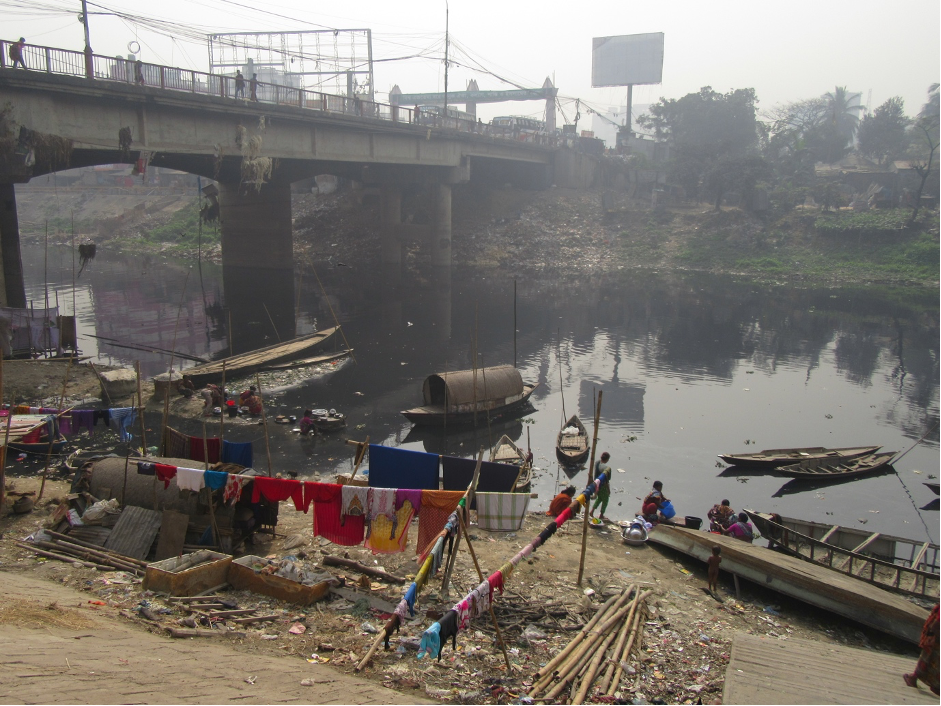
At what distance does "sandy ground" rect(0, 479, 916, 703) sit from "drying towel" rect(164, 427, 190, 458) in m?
2.01

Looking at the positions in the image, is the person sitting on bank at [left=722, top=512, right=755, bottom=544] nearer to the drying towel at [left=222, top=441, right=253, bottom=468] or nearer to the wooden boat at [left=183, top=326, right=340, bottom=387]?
the drying towel at [left=222, top=441, right=253, bottom=468]

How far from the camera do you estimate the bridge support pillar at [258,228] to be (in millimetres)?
43719

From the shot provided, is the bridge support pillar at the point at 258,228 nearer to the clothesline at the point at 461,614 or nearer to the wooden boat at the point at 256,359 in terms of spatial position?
the wooden boat at the point at 256,359

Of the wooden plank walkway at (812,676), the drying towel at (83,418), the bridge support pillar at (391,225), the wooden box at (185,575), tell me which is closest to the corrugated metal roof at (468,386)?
the drying towel at (83,418)

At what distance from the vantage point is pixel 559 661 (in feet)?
26.2

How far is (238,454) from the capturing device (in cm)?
1314

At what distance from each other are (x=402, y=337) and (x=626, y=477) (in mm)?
16405

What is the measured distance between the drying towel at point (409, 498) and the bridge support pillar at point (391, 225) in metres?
39.7

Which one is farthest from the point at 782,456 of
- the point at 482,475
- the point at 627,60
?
the point at 627,60

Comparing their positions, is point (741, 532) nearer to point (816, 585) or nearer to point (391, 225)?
point (816, 585)

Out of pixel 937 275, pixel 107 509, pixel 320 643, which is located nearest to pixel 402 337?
pixel 107 509

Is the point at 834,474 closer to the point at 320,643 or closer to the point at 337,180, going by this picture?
the point at 320,643

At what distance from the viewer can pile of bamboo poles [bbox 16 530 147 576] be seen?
10.5 meters

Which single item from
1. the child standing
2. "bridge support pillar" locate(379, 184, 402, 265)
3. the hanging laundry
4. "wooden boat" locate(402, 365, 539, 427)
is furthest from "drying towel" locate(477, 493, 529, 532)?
"bridge support pillar" locate(379, 184, 402, 265)
